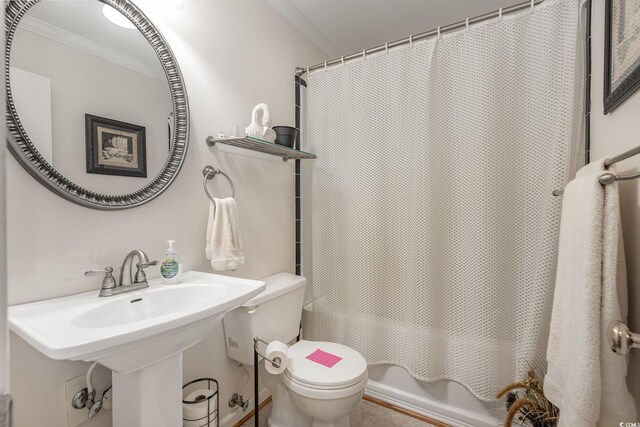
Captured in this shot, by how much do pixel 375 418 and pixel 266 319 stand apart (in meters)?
0.86

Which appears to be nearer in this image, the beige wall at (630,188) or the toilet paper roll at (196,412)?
the beige wall at (630,188)

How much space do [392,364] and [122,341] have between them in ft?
4.77

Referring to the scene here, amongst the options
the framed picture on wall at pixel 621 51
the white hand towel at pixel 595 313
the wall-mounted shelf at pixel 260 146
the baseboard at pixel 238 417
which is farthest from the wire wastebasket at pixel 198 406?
the framed picture on wall at pixel 621 51

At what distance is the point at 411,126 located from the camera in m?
1.54

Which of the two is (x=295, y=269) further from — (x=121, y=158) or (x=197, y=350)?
(x=121, y=158)

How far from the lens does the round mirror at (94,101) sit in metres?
0.85

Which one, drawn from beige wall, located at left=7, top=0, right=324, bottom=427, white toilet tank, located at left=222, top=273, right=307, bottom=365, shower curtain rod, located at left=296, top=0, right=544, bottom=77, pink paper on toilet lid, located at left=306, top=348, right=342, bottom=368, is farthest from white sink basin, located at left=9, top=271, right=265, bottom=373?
shower curtain rod, located at left=296, top=0, right=544, bottom=77

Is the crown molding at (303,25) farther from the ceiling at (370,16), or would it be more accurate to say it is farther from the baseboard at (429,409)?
the baseboard at (429,409)

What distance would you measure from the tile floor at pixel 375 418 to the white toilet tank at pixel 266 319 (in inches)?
17.5

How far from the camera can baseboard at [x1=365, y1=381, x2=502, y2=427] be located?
57.4 inches

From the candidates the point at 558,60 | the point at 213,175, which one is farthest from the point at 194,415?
the point at 558,60

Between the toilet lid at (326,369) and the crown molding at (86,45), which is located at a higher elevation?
the crown molding at (86,45)

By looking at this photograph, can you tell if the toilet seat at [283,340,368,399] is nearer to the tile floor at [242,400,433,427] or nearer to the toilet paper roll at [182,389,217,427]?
the toilet paper roll at [182,389,217,427]

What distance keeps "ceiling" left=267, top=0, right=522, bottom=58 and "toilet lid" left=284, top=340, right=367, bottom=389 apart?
6.43ft
